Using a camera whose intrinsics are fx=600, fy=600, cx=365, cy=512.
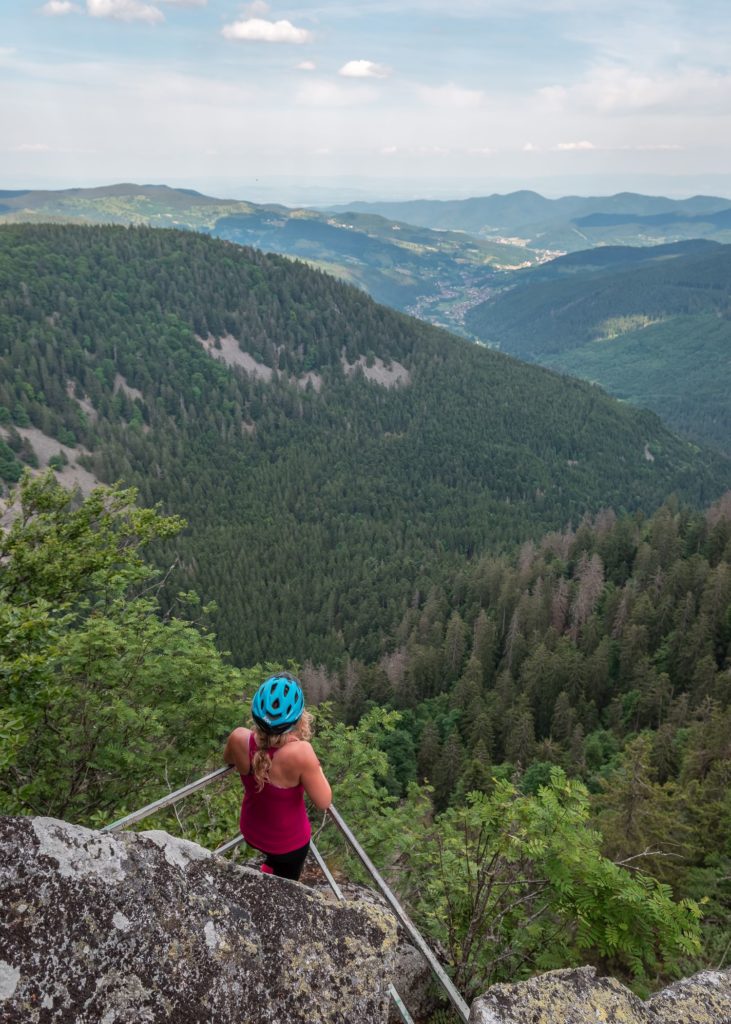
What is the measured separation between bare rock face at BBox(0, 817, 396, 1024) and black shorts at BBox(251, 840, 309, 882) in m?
1.28

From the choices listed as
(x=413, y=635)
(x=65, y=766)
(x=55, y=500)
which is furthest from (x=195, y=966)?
(x=413, y=635)

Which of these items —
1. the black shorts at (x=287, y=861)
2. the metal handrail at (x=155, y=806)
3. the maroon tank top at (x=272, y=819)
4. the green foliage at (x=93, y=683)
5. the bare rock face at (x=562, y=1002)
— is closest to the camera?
the bare rock face at (x=562, y=1002)

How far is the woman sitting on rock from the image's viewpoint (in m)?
6.95

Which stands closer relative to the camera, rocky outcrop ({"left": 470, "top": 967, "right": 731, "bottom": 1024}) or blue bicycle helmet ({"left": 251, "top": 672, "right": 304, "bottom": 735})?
rocky outcrop ({"left": 470, "top": 967, "right": 731, "bottom": 1024})

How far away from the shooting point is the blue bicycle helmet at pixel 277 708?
22.8ft

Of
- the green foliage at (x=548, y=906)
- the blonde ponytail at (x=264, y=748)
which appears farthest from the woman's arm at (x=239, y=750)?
the green foliage at (x=548, y=906)

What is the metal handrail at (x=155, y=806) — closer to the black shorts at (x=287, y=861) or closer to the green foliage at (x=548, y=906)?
the black shorts at (x=287, y=861)

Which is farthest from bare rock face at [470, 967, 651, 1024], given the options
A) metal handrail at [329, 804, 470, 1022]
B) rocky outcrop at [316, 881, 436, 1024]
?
rocky outcrop at [316, 881, 436, 1024]

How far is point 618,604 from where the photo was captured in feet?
318

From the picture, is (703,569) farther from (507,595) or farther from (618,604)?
(507,595)

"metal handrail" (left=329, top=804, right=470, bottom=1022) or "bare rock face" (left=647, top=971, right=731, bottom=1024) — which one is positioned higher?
"metal handrail" (left=329, top=804, right=470, bottom=1022)

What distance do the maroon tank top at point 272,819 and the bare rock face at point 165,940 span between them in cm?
112

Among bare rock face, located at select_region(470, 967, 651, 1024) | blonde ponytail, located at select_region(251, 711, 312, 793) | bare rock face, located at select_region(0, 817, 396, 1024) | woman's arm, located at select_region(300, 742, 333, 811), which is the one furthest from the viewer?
blonde ponytail, located at select_region(251, 711, 312, 793)

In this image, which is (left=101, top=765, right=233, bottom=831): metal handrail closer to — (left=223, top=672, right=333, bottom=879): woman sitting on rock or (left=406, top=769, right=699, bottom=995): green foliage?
(left=223, top=672, right=333, bottom=879): woman sitting on rock
